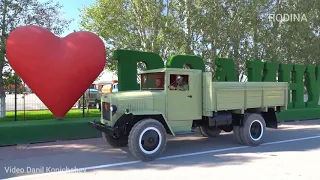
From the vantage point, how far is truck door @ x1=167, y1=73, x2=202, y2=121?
7598mm

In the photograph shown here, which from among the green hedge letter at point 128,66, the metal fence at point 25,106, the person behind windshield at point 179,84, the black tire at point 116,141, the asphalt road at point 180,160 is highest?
the green hedge letter at point 128,66

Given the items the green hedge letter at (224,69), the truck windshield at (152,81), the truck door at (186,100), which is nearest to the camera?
the truck door at (186,100)

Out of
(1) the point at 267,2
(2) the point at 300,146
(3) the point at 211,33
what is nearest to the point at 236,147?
(2) the point at 300,146

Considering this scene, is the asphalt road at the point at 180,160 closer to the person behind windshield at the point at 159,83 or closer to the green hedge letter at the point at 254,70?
the person behind windshield at the point at 159,83

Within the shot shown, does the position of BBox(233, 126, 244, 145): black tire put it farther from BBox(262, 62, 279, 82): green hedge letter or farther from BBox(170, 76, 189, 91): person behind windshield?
BBox(262, 62, 279, 82): green hedge letter

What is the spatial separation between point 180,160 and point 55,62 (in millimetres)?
4727

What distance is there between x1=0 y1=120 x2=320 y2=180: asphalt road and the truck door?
98 cm

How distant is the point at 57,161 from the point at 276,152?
5.42 meters

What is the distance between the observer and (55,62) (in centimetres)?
889

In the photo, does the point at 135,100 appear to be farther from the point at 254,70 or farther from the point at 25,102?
the point at 254,70

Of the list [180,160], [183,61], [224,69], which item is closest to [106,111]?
[180,160]

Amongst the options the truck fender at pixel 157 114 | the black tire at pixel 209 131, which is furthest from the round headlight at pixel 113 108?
the black tire at pixel 209 131

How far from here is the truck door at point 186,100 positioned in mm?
7598

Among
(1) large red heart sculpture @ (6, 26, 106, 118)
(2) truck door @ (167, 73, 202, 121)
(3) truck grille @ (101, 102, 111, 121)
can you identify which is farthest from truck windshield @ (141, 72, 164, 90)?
(1) large red heart sculpture @ (6, 26, 106, 118)
